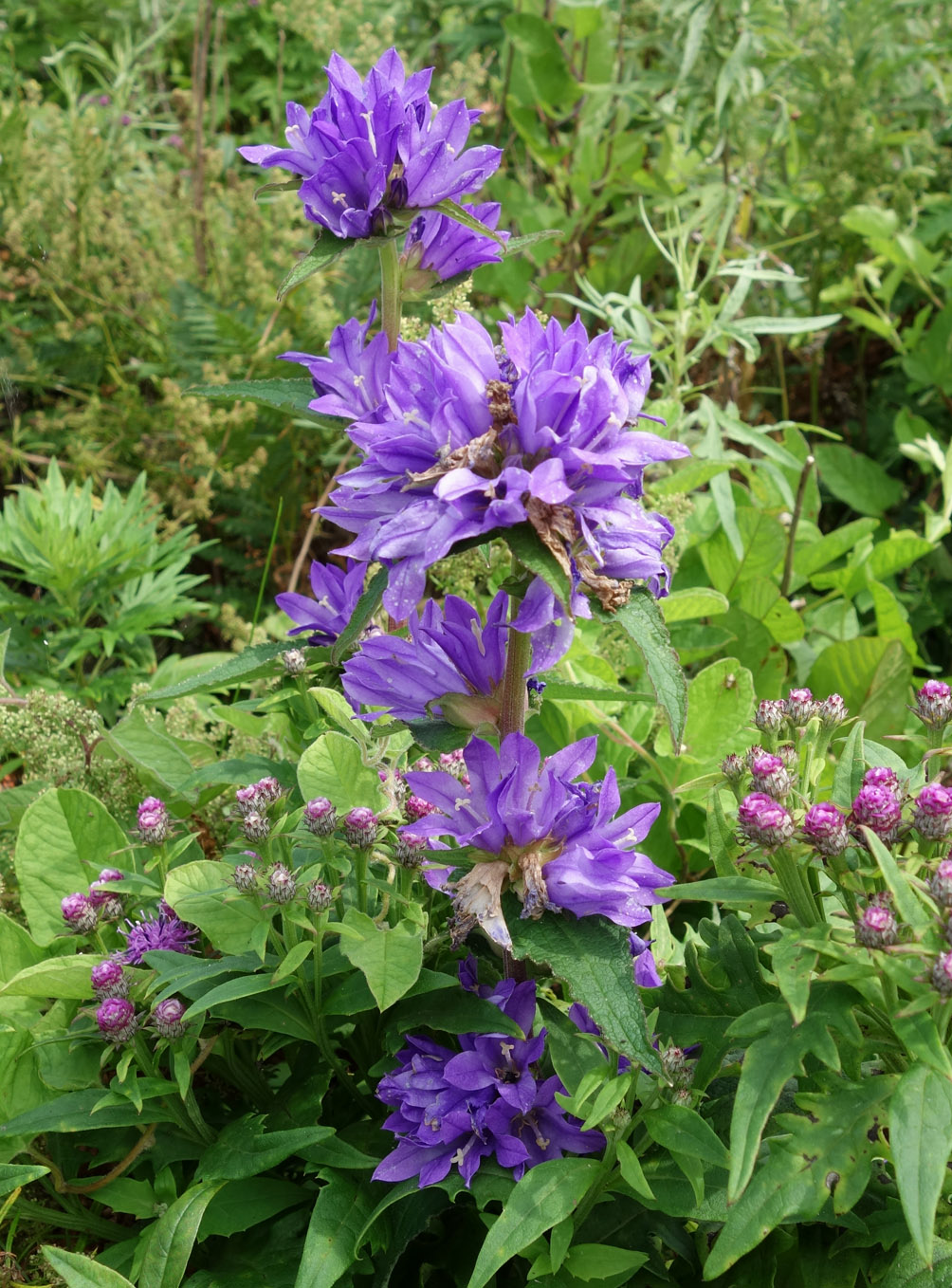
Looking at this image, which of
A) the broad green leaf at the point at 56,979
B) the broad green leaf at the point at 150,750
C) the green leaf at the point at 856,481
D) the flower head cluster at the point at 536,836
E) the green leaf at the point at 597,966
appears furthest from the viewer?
the green leaf at the point at 856,481

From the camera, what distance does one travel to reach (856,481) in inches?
122

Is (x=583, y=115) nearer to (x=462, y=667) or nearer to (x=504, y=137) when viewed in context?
(x=504, y=137)

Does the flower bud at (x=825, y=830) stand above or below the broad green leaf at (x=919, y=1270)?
above

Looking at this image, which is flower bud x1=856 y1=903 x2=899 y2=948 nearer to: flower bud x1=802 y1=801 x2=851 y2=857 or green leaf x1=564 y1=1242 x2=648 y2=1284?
flower bud x1=802 y1=801 x2=851 y2=857

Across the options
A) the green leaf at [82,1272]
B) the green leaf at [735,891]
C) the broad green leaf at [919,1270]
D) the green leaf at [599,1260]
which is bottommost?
the green leaf at [82,1272]

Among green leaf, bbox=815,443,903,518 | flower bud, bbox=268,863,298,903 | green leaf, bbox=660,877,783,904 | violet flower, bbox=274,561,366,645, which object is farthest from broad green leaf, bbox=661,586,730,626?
green leaf, bbox=815,443,903,518

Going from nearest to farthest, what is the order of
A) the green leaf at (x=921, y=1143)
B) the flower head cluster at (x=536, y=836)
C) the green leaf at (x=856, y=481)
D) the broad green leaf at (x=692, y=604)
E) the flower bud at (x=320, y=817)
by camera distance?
1. the green leaf at (x=921, y=1143)
2. the flower head cluster at (x=536, y=836)
3. the flower bud at (x=320, y=817)
4. the broad green leaf at (x=692, y=604)
5. the green leaf at (x=856, y=481)

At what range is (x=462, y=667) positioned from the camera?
1.17m

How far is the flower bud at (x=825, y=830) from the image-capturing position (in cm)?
102

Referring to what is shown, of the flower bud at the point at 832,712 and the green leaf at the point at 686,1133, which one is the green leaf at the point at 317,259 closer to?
the flower bud at the point at 832,712

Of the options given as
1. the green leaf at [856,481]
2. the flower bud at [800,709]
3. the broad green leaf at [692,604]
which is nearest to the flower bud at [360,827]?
the flower bud at [800,709]

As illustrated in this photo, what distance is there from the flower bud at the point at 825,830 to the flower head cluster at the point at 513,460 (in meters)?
0.26

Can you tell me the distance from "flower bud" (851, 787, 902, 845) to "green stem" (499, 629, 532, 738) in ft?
1.07

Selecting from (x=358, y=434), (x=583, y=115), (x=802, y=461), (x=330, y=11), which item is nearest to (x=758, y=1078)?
(x=358, y=434)
